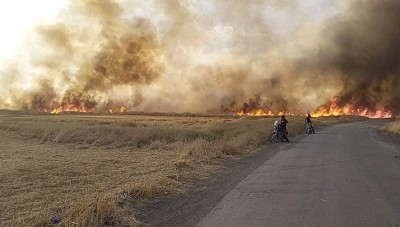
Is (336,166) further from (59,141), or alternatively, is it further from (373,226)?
(59,141)

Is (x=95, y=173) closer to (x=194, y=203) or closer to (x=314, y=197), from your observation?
(x=194, y=203)

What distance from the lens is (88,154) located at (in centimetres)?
1816

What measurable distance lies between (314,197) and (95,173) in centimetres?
723

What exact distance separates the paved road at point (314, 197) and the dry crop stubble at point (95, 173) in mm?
1833

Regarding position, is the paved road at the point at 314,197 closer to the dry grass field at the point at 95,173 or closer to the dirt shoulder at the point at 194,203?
the dirt shoulder at the point at 194,203


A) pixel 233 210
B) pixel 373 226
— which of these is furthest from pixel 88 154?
pixel 373 226

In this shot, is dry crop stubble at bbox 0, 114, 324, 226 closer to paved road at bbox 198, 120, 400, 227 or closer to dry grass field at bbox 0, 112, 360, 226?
dry grass field at bbox 0, 112, 360, 226

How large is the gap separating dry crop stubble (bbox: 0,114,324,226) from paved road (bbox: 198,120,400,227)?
183 centimetres

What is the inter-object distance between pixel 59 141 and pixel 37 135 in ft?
11.2

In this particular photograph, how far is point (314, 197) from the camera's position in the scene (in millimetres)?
8922

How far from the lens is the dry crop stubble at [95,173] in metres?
7.25

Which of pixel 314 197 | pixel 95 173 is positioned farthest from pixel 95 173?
pixel 314 197

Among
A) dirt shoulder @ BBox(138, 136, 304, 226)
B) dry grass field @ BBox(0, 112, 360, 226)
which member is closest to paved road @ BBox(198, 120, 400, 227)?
dirt shoulder @ BBox(138, 136, 304, 226)

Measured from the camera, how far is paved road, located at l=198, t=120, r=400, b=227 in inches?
277
